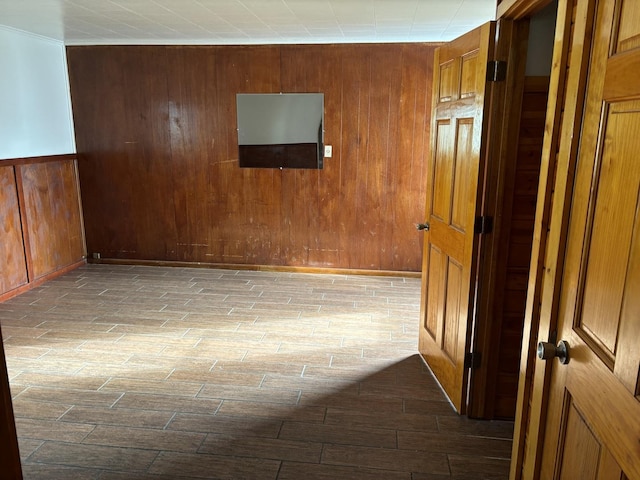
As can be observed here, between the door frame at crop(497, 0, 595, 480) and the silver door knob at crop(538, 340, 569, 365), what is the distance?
0.14ft

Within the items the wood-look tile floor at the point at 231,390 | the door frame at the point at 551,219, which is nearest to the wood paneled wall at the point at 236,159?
the wood-look tile floor at the point at 231,390

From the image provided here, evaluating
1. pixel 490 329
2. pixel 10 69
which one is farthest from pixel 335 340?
pixel 10 69

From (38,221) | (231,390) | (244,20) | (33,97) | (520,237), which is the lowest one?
(231,390)

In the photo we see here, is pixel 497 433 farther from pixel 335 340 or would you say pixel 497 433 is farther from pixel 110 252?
pixel 110 252

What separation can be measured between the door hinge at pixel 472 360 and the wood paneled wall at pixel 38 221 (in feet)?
13.3

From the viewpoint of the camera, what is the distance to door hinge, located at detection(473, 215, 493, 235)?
7.82 feet

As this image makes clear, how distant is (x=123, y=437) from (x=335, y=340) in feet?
5.34

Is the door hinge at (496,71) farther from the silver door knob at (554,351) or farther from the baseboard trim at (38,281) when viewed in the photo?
the baseboard trim at (38,281)

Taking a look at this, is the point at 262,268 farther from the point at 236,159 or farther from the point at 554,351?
the point at 554,351

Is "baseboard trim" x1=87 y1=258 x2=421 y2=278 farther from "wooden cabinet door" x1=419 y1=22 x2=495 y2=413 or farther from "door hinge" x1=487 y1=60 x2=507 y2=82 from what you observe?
"door hinge" x1=487 y1=60 x2=507 y2=82

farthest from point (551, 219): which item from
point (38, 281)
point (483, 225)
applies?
point (38, 281)

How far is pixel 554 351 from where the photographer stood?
135 cm

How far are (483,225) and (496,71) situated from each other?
2.41ft

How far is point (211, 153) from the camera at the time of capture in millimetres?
5141
